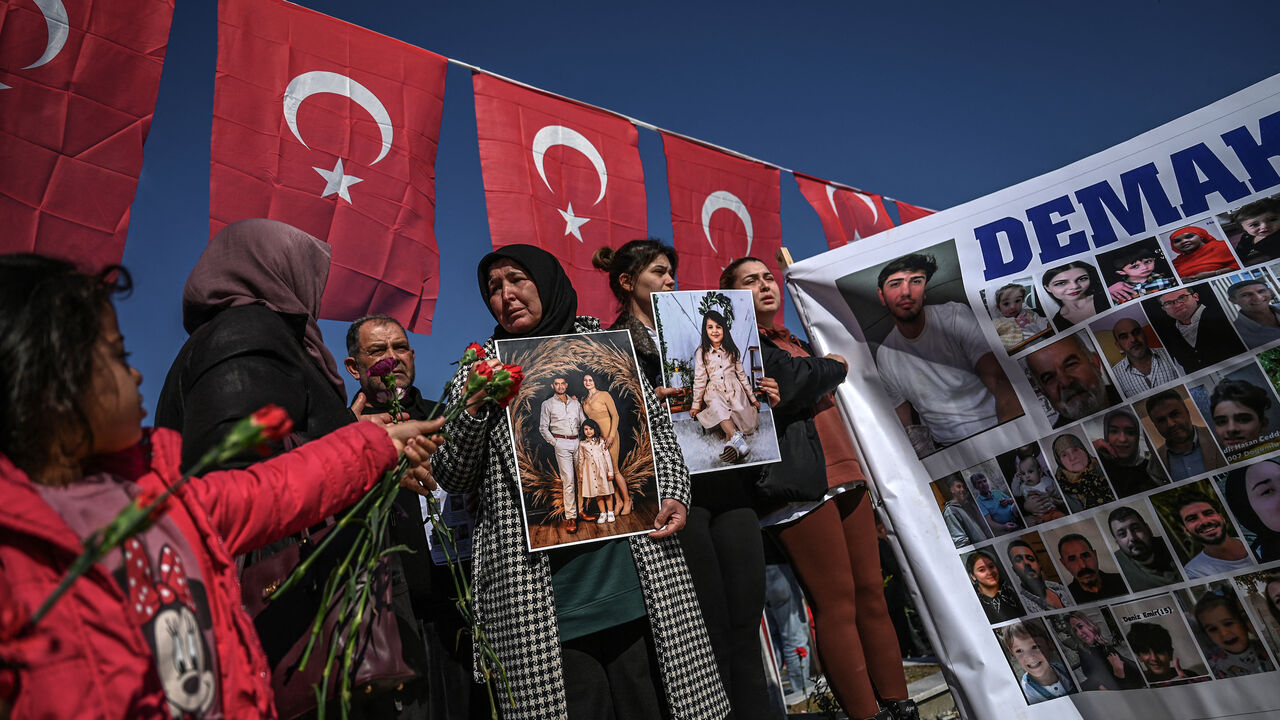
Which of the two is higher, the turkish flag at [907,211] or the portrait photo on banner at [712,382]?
the turkish flag at [907,211]

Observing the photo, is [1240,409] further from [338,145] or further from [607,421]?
[338,145]

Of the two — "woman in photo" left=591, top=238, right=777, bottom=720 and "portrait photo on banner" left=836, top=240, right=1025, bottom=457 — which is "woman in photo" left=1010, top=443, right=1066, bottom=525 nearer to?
"portrait photo on banner" left=836, top=240, right=1025, bottom=457

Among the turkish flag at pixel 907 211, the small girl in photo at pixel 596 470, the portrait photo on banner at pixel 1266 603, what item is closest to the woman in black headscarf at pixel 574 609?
the small girl in photo at pixel 596 470

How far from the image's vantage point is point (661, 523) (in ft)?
6.77

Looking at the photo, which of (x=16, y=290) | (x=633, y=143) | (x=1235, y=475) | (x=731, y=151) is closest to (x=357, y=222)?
(x=633, y=143)

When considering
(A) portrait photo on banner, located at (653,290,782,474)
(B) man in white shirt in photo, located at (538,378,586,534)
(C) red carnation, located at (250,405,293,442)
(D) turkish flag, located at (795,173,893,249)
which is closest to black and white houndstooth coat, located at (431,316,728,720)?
(B) man in white shirt in photo, located at (538,378,586,534)

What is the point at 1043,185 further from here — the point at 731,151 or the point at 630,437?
the point at 731,151

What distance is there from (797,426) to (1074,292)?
1020mm

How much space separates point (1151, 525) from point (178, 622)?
2.51 m

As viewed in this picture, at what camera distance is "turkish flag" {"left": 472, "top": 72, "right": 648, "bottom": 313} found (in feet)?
14.0

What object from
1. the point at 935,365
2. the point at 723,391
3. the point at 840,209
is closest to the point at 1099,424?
the point at 935,365

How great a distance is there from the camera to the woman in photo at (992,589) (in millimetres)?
2488

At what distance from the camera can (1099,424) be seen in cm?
238

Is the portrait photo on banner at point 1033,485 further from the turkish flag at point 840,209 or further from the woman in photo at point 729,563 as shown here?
the turkish flag at point 840,209
